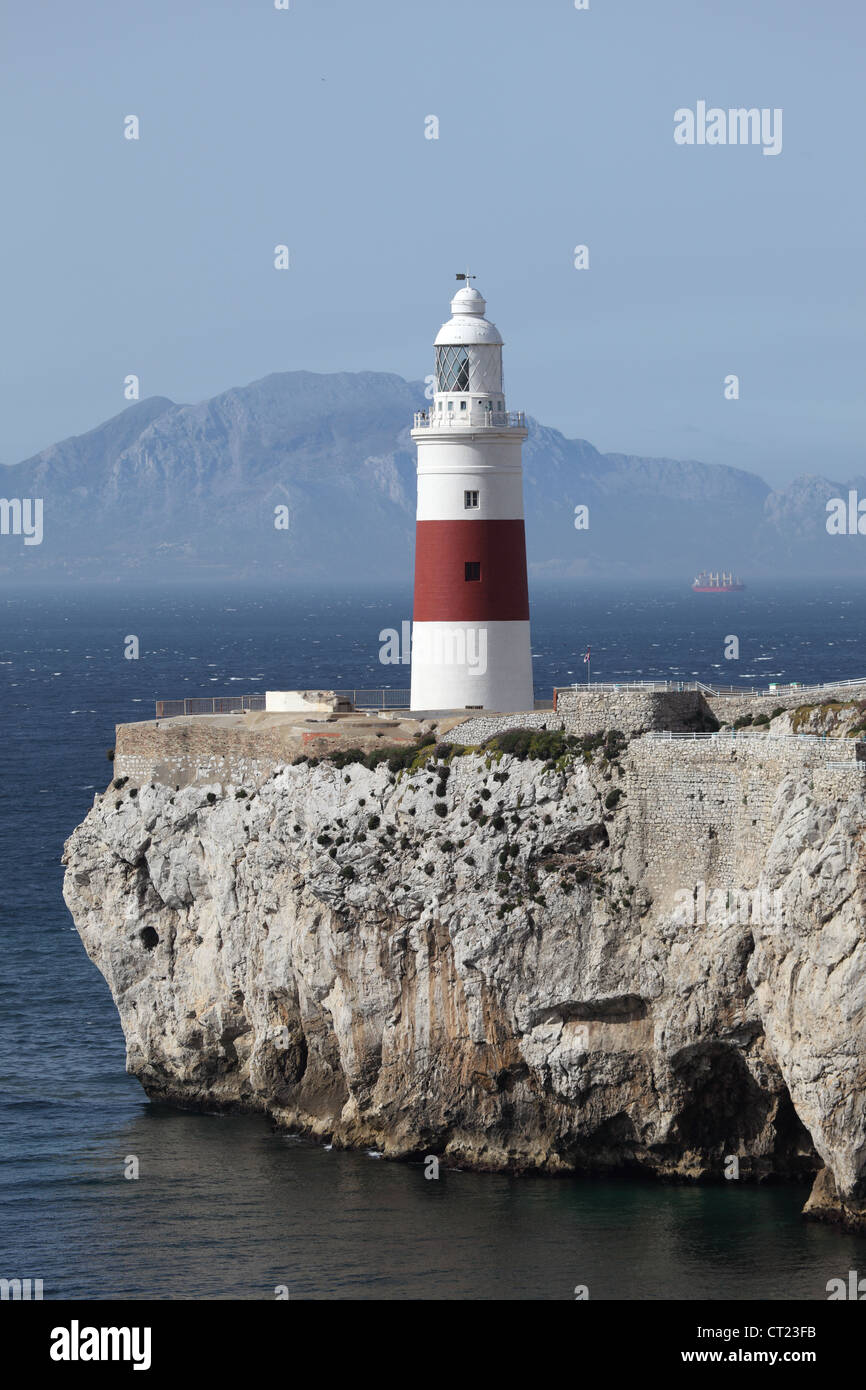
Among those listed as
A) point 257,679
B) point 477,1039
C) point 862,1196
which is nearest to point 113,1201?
point 477,1039

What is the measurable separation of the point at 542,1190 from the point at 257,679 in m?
103

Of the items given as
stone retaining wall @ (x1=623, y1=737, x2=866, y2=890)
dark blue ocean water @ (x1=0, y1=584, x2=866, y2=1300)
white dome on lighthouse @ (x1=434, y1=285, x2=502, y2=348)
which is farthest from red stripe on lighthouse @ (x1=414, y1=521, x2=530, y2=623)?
dark blue ocean water @ (x1=0, y1=584, x2=866, y2=1300)

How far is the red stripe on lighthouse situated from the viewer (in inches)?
2226

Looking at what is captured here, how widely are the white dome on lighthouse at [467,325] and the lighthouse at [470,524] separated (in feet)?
0.08

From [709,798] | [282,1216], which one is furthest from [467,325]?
[282,1216]

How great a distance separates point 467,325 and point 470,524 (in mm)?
4963

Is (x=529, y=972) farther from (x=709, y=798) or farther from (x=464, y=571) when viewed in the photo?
(x=464, y=571)

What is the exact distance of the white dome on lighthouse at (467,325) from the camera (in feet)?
185

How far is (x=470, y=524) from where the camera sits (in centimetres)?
5644

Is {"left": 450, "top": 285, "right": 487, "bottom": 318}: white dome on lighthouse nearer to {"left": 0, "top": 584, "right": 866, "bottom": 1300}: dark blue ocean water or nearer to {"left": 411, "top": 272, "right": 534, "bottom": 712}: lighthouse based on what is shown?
{"left": 411, "top": 272, "right": 534, "bottom": 712}: lighthouse

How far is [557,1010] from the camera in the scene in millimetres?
47250

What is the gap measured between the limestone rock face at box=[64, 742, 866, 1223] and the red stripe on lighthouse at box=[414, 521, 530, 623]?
647 centimetres

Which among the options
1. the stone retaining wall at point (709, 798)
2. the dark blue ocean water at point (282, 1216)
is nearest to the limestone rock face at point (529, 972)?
the stone retaining wall at point (709, 798)
